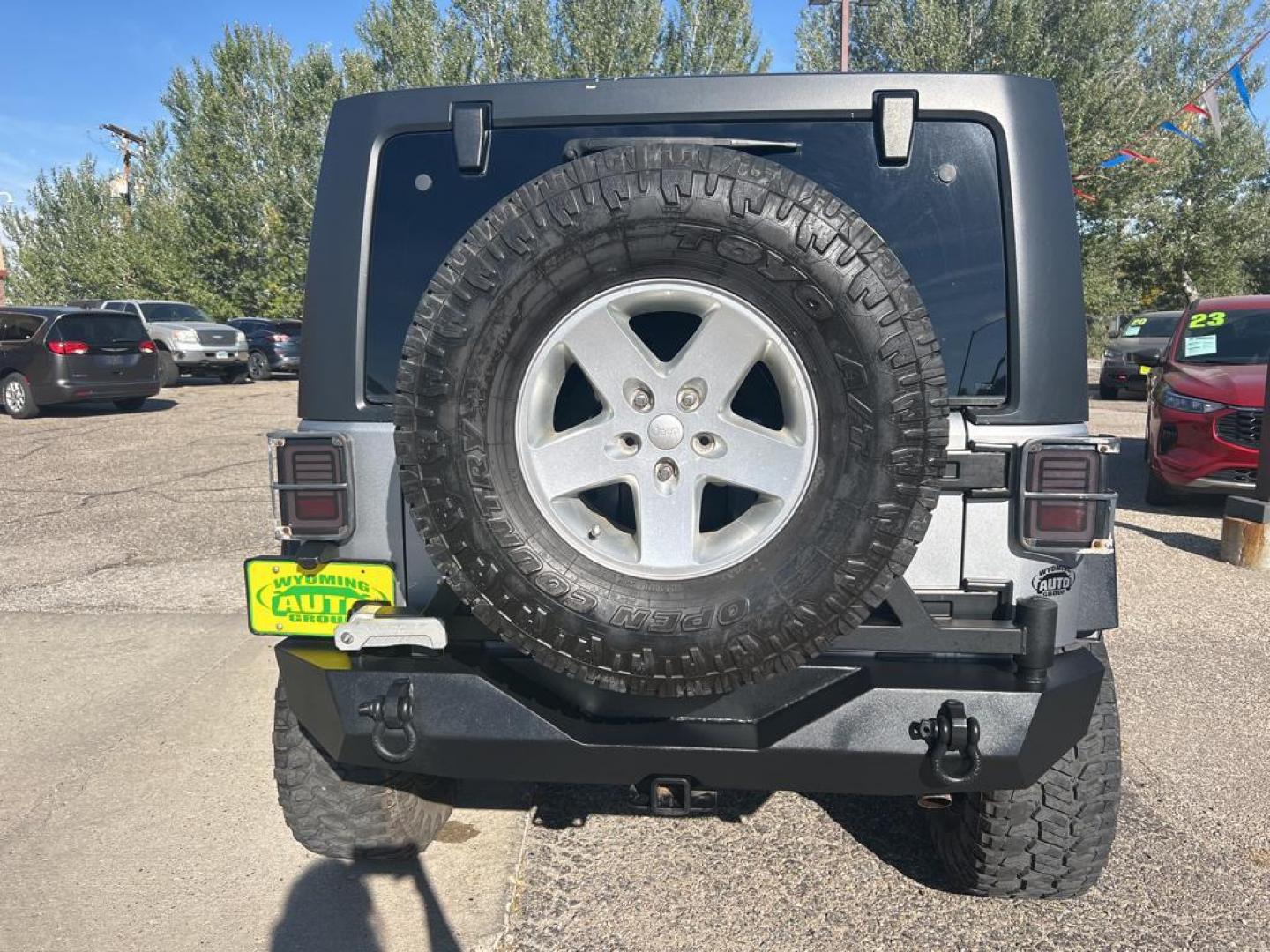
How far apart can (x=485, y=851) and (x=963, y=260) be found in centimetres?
211

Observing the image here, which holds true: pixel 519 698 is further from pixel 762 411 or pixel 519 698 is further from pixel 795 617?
pixel 762 411

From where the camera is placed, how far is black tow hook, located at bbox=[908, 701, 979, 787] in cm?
200

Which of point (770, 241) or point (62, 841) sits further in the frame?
point (62, 841)

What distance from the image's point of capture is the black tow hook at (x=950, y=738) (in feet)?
6.57

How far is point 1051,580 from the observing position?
7.22ft

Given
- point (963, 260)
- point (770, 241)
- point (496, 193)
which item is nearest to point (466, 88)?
point (496, 193)

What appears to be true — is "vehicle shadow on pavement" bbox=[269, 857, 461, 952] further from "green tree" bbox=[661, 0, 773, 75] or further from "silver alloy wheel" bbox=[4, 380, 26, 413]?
"green tree" bbox=[661, 0, 773, 75]

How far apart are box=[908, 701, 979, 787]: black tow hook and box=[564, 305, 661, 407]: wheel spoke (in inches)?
36.3

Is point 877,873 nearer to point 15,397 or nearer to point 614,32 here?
point 15,397

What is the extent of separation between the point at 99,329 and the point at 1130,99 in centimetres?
2599

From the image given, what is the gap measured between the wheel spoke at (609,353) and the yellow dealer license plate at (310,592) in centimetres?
77

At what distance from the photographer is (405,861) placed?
284 cm

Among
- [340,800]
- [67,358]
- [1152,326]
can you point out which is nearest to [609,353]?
[340,800]

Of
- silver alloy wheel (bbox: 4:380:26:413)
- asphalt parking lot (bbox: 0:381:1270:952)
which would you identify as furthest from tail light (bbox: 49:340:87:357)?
asphalt parking lot (bbox: 0:381:1270:952)
